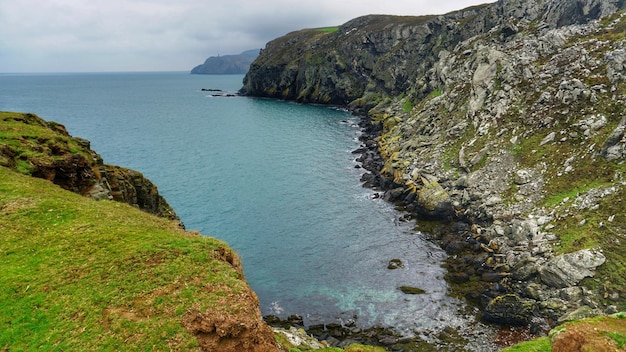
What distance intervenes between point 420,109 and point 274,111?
80.6 meters

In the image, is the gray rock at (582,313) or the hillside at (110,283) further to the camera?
the gray rock at (582,313)

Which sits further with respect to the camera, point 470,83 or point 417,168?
point 470,83

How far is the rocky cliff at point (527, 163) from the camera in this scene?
36.4 metres

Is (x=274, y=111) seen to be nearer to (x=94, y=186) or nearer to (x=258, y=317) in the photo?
(x=94, y=186)

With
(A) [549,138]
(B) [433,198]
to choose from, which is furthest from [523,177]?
(B) [433,198]

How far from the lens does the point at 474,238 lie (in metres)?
48.2

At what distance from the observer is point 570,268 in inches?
1419

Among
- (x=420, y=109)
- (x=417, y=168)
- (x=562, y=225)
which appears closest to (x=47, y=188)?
(x=562, y=225)

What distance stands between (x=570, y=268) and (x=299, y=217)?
35129 mm

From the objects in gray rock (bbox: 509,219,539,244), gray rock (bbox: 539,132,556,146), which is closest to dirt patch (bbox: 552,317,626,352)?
gray rock (bbox: 509,219,539,244)

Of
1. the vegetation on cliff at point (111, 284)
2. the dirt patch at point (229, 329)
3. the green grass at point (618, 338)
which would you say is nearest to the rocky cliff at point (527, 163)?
the green grass at point (618, 338)

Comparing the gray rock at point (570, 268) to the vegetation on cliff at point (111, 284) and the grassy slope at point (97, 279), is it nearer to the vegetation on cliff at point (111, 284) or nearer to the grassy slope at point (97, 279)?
the vegetation on cliff at point (111, 284)

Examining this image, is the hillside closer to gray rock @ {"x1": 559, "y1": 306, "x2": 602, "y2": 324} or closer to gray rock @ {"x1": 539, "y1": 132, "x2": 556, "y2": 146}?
gray rock @ {"x1": 559, "y1": 306, "x2": 602, "y2": 324}

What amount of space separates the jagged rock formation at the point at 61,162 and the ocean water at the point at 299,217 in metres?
18.4
